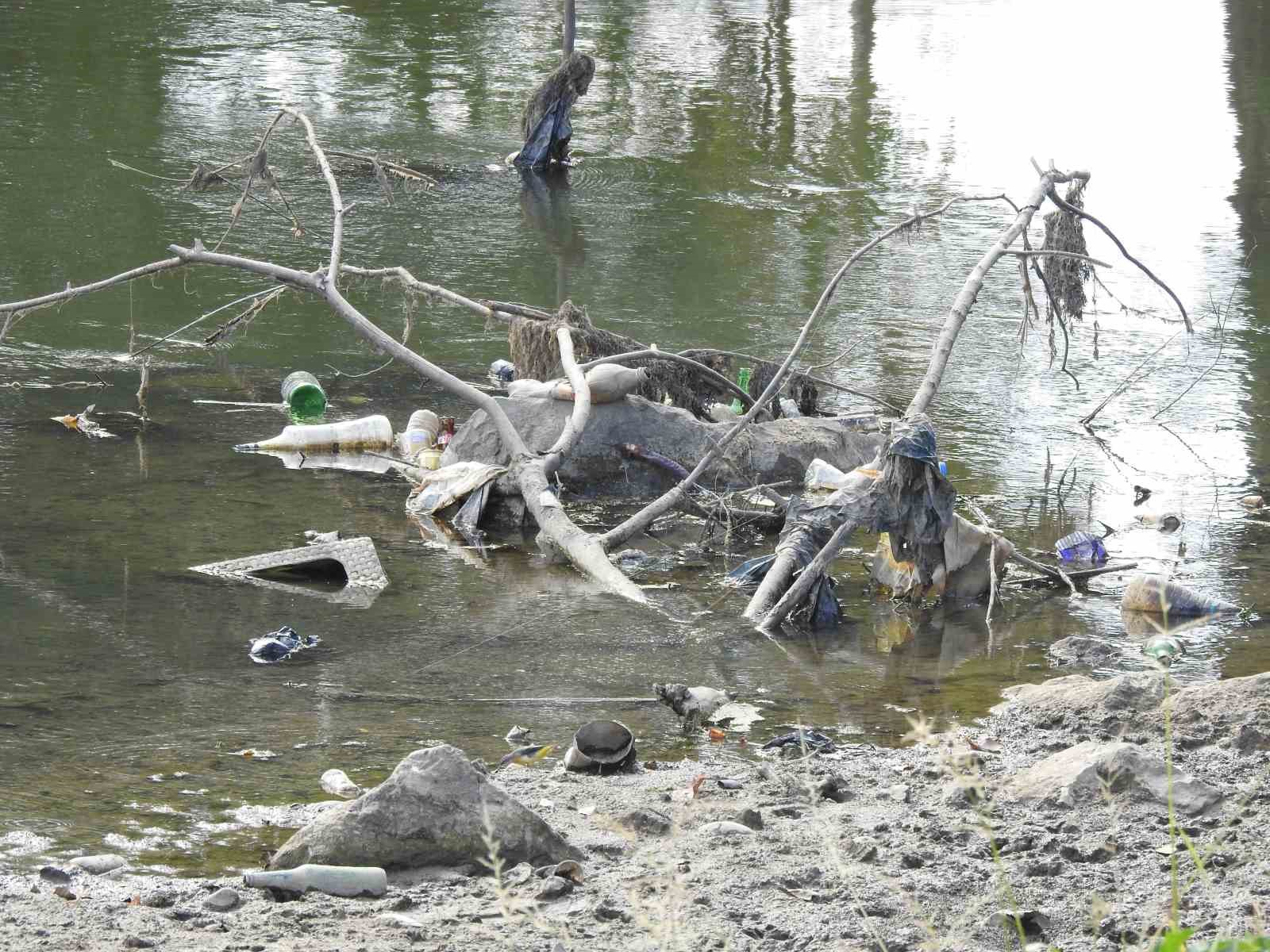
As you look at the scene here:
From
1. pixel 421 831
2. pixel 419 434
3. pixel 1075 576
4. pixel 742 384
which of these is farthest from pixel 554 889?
pixel 742 384

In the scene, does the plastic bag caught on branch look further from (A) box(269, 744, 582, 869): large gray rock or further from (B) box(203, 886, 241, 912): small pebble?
(B) box(203, 886, 241, 912): small pebble

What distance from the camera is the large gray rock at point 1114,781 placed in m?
4.12

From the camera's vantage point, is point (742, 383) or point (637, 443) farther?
point (742, 383)

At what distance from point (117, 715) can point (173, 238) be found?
7.16 m

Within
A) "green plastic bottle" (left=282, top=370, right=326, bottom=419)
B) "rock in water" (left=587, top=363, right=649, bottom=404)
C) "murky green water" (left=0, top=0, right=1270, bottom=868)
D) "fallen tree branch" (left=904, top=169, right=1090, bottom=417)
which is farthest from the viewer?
"green plastic bottle" (left=282, top=370, right=326, bottom=419)

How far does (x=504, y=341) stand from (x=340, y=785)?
5.66 metres

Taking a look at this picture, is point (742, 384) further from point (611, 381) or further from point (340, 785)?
point (340, 785)

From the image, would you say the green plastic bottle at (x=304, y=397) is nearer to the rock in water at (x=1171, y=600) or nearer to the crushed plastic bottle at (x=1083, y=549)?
the crushed plastic bottle at (x=1083, y=549)

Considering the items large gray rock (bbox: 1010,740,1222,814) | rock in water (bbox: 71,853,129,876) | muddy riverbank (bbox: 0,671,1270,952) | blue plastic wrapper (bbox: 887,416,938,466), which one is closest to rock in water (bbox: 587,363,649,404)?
blue plastic wrapper (bbox: 887,416,938,466)

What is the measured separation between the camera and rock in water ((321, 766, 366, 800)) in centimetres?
445

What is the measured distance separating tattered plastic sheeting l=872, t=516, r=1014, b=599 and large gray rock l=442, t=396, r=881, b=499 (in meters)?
1.32

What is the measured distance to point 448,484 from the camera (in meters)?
7.46

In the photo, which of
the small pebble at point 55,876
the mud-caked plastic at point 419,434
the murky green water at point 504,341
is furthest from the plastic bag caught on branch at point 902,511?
the small pebble at point 55,876

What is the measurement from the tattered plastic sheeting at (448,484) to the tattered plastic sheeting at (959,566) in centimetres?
184
